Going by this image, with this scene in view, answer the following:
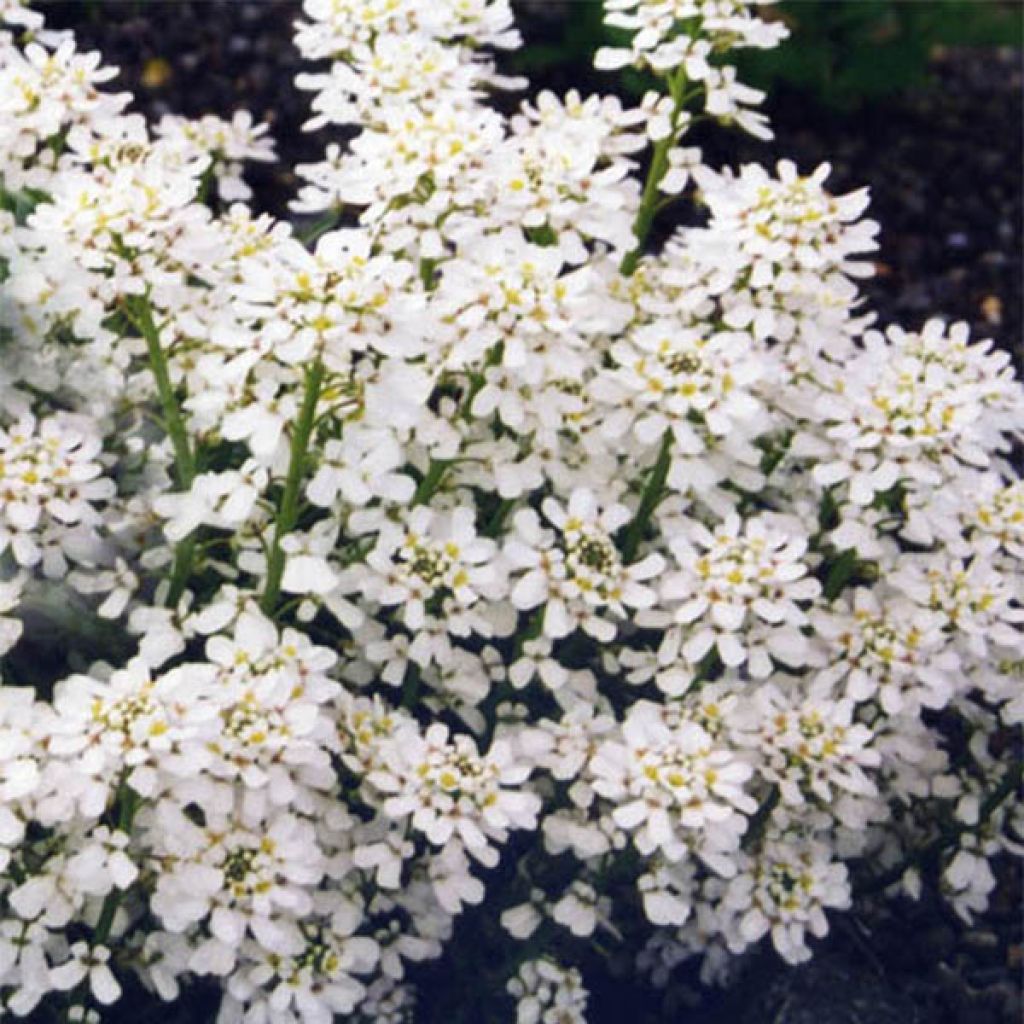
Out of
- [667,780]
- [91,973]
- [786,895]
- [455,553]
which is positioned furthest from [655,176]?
[91,973]

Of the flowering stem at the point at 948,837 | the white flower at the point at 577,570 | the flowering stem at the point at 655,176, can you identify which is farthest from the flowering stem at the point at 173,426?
the flowering stem at the point at 948,837

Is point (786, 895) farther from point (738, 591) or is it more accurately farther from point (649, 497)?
point (649, 497)

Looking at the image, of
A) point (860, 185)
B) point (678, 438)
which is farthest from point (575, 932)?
point (860, 185)

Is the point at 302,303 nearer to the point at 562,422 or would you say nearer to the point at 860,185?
the point at 562,422

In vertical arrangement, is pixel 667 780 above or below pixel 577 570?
below

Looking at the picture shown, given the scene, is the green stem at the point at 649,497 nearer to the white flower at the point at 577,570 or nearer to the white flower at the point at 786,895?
the white flower at the point at 577,570

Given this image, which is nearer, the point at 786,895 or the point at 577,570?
the point at 577,570

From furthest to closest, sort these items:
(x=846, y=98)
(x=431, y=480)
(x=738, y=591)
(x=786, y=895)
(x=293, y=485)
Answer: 1. (x=846, y=98)
2. (x=786, y=895)
3. (x=431, y=480)
4. (x=738, y=591)
5. (x=293, y=485)
